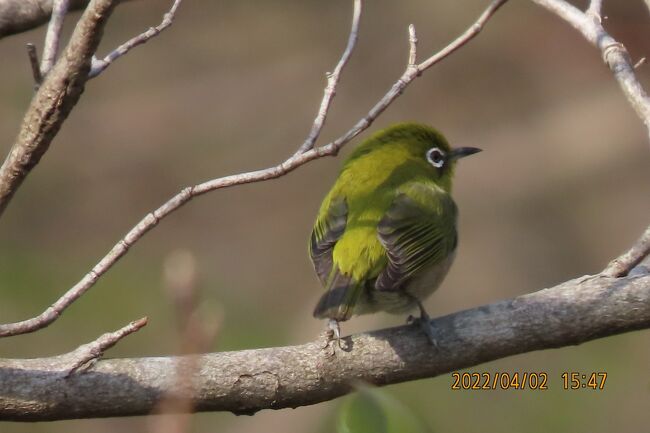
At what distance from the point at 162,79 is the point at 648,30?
6.09 m

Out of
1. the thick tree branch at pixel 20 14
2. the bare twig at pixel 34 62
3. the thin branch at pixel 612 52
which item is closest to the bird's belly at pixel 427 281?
the thin branch at pixel 612 52

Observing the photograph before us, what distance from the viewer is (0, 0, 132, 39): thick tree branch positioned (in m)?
4.52

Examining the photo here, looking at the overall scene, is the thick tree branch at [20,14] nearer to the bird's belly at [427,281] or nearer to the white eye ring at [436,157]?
the bird's belly at [427,281]

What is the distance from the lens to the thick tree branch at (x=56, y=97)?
8.82 ft

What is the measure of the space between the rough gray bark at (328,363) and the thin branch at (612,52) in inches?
26.6

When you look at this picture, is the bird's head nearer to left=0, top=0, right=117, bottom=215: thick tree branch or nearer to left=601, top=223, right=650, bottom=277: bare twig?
left=601, top=223, right=650, bottom=277: bare twig

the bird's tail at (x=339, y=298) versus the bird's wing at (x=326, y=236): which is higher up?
the bird's wing at (x=326, y=236)

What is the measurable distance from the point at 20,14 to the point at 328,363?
6.88 feet

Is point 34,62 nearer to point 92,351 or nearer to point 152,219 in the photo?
point 152,219

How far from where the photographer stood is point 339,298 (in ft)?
14.5

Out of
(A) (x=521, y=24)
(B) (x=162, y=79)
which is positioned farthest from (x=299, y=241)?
(A) (x=521, y=24)

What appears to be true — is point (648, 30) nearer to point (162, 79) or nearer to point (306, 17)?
point (306, 17)

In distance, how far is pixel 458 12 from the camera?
534 inches
